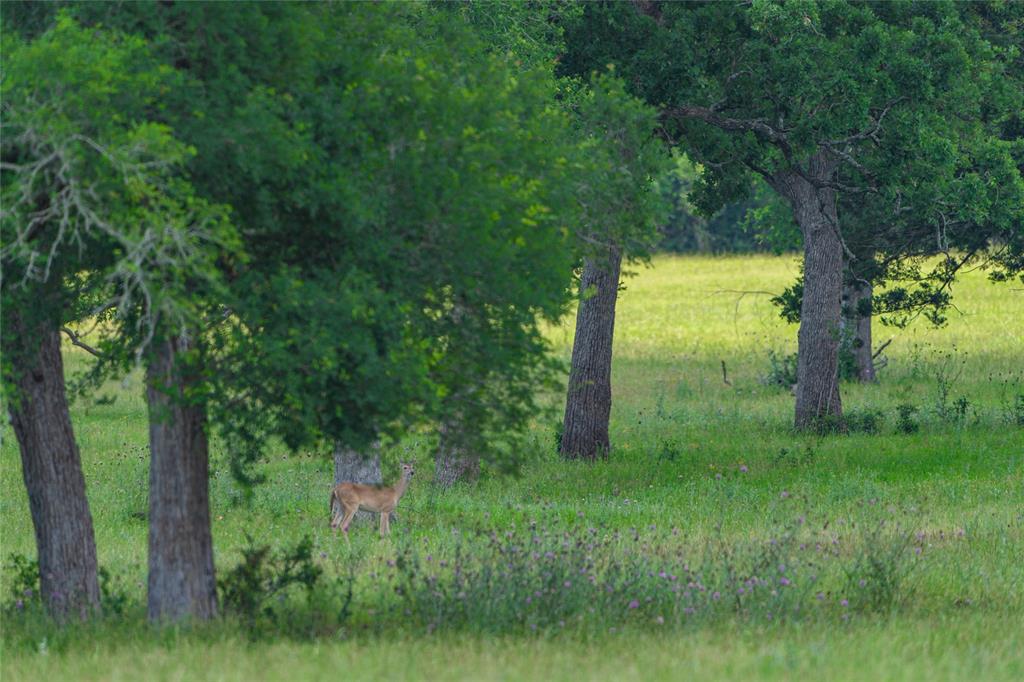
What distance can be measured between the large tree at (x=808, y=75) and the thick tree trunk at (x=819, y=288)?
2.14 m

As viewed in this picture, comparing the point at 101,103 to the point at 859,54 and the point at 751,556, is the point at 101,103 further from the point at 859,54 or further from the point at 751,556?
the point at 859,54

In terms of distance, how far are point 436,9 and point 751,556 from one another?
9.95 metres

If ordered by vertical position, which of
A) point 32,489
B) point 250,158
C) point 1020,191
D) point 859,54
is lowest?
point 32,489

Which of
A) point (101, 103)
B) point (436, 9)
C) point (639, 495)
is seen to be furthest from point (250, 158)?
point (639, 495)

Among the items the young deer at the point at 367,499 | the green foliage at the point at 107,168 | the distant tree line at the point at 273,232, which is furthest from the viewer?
the young deer at the point at 367,499

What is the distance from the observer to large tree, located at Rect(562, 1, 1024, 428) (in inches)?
862

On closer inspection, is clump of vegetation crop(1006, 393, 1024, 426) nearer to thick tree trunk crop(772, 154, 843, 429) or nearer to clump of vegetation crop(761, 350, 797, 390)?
thick tree trunk crop(772, 154, 843, 429)

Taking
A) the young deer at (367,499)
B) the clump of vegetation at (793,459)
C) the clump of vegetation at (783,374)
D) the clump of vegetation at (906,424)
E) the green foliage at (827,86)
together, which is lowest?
the young deer at (367,499)

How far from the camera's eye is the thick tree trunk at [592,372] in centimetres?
2483

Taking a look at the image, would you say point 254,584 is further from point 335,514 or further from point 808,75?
point 808,75

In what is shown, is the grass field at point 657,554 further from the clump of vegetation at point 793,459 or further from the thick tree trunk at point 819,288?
the thick tree trunk at point 819,288

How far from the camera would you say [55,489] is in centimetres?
1211

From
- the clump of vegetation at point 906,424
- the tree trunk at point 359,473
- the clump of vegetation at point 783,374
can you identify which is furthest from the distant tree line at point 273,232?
the clump of vegetation at point 783,374

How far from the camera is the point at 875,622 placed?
12.0 meters
